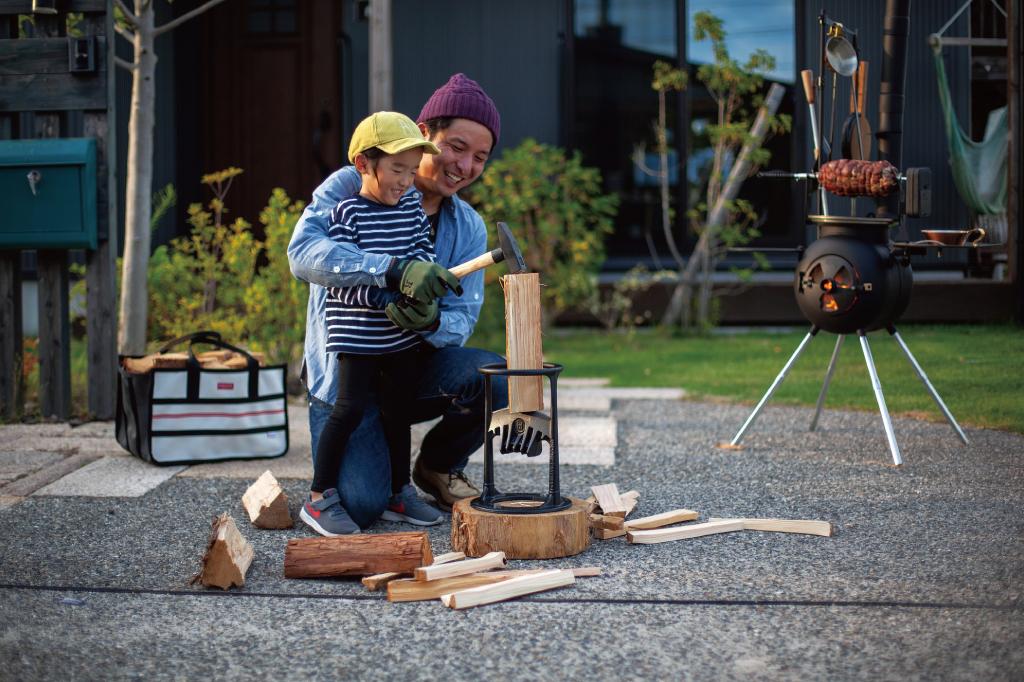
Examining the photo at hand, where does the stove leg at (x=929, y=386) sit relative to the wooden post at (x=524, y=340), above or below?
below

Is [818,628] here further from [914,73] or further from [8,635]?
[914,73]

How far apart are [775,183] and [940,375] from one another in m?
3.95

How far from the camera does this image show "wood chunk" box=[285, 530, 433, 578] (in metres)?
3.06

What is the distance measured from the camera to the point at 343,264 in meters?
3.38

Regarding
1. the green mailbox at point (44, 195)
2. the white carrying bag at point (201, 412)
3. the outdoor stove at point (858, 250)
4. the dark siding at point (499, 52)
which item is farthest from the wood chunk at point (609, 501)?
the dark siding at point (499, 52)

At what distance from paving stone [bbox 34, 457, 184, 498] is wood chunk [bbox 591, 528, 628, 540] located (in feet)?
5.25

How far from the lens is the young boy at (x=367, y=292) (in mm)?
3414

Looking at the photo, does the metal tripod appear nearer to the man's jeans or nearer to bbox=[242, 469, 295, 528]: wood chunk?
the man's jeans

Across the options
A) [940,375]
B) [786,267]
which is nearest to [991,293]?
[786,267]

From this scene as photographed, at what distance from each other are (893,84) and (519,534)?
2.99m

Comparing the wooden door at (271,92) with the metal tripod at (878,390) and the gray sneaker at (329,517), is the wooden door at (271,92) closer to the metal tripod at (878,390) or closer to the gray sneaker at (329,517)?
the metal tripod at (878,390)

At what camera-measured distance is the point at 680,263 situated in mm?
9273

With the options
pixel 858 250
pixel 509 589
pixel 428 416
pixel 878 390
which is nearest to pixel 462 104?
pixel 428 416

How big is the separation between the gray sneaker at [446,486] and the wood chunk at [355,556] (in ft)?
2.63
